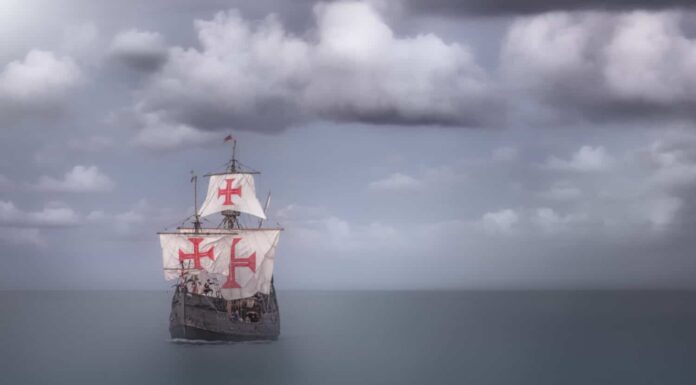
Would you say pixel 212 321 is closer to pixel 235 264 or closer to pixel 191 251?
pixel 235 264

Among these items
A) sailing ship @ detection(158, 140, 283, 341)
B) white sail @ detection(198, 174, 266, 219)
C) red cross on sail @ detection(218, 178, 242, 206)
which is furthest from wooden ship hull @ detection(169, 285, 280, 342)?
red cross on sail @ detection(218, 178, 242, 206)

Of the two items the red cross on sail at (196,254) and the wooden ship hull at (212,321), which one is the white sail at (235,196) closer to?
the red cross on sail at (196,254)

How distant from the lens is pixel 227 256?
86.8 metres

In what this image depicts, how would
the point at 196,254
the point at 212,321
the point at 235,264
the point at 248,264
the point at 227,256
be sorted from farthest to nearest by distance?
the point at 227,256, the point at 248,264, the point at 235,264, the point at 196,254, the point at 212,321

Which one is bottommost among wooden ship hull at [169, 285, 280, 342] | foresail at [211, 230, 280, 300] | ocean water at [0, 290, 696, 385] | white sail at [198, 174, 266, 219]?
ocean water at [0, 290, 696, 385]

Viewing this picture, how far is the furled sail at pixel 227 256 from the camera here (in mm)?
85375

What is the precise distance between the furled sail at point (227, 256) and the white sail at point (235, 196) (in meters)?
4.52

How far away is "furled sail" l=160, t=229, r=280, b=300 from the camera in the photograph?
280 ft

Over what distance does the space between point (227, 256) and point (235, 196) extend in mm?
8242

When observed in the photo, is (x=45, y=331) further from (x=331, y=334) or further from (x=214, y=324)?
(x=214, y=324)

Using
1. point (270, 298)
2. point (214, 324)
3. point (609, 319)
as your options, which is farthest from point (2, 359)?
point (609, 319)

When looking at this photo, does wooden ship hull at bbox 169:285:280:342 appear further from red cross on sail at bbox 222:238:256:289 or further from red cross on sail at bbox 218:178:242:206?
red cross on sail at bbox 218:178:242:206

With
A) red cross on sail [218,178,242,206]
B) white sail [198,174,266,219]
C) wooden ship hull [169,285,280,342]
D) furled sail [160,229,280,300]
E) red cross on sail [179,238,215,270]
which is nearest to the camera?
wooden ship hull [169,285,280,342]

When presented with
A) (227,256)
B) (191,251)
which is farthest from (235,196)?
(191,251)
